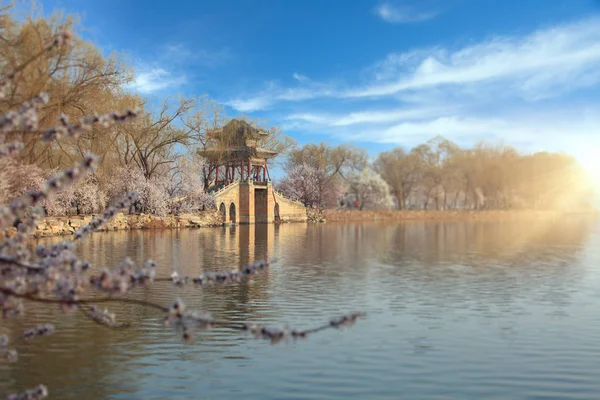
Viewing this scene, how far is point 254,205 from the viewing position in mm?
63625

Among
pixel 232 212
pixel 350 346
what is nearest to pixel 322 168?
pixel 232 212

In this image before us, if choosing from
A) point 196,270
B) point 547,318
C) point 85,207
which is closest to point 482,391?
point 547,318

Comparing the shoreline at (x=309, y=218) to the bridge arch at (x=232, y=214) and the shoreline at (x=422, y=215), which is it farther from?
the bridge arch at (x=232, y=214)

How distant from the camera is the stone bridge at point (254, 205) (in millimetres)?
58062

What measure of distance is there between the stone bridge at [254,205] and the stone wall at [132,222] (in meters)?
3.06

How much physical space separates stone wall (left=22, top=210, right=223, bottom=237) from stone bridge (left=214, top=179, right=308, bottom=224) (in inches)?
120

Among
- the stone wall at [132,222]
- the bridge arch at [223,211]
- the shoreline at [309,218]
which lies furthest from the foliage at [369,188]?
the stone wall at [132,222]

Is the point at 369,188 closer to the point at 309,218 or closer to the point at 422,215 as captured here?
the point at 422,215

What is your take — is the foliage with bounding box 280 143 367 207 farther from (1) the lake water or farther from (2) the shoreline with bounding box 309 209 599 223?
(1) the lake water

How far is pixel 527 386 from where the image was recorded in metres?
7.64

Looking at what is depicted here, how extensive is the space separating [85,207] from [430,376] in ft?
131

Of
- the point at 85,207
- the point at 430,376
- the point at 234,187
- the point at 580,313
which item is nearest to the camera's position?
the point at 430,376

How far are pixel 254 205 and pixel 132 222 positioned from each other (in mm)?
20523

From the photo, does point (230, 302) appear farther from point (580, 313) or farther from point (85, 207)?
point (85, 207)
